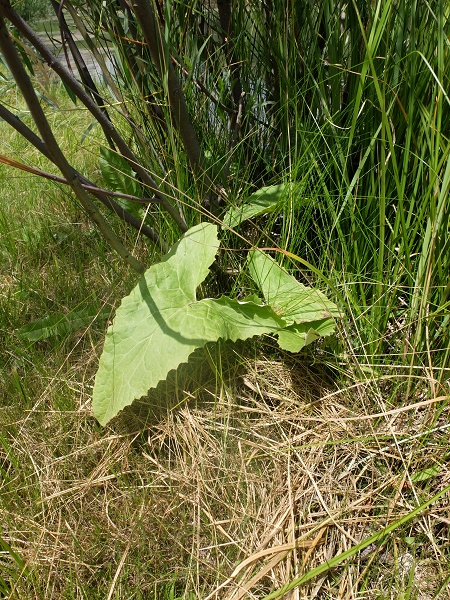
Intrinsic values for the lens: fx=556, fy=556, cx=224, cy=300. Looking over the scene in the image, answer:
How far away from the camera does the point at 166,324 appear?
3.73 ft

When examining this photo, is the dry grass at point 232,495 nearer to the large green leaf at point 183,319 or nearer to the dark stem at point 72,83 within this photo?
the large green leaf at point 183,319

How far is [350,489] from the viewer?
3.37 ft

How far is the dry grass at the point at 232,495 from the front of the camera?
0.93 metres

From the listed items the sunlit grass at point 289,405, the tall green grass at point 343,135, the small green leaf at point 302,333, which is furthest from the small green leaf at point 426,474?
the small green leaf at point 302,333

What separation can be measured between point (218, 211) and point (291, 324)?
50 centimetres

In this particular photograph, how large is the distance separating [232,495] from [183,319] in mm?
360

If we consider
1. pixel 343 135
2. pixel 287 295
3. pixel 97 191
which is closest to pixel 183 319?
pixel 287 295

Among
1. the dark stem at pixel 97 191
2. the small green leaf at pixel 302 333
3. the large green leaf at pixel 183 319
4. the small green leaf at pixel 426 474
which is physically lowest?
the small green leaf at pixel 426 474

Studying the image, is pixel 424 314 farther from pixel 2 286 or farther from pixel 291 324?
pixel 2 286

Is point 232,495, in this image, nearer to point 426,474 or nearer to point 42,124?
point 426,474

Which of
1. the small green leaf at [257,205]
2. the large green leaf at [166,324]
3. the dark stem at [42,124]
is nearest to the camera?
the dark stem at [42,124]

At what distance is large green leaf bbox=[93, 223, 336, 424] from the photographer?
1.10 m

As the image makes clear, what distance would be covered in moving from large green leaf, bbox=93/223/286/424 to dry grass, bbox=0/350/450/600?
0.34 ft

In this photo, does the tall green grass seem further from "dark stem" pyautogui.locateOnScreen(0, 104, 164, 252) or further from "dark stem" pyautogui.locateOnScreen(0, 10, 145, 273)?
"dark stem" pyautogui.locateOnScreen(0, 10, 145, 273)
